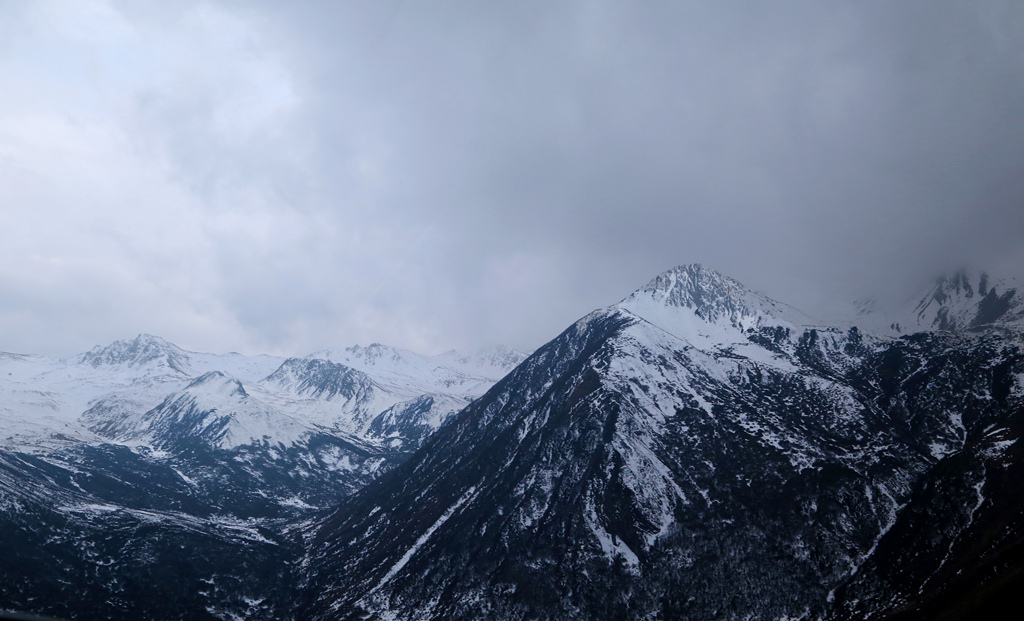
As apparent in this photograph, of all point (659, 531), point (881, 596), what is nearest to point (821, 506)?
point (881, 596)

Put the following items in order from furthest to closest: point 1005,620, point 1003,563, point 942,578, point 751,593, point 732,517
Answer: point 732,517 < point 751,593 < point 942,578 < point 1003,563 < point 1005,620

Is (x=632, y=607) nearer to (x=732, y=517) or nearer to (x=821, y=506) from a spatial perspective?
(x=732, y=517)

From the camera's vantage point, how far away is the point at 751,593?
550ft

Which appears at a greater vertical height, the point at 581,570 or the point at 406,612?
the point at 581,570

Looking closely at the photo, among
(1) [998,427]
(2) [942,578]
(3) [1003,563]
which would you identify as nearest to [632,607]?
(2) [942,578]

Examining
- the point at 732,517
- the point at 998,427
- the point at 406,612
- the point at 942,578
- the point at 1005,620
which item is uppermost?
the point at 998,427

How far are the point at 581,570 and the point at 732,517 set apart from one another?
174ft

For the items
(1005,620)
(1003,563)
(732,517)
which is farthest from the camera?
(732,517)

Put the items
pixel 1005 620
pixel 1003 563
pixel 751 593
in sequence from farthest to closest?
pixel 751 593, pixel 1003 563, pixel 1005 620

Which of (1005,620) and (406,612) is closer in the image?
(1005,620)

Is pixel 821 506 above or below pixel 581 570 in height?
above

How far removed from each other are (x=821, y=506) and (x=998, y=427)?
69.2 meters

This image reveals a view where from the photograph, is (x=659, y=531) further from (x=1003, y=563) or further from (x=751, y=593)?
(x=1003, y=563)

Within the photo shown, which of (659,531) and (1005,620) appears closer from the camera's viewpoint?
(1005,620)
